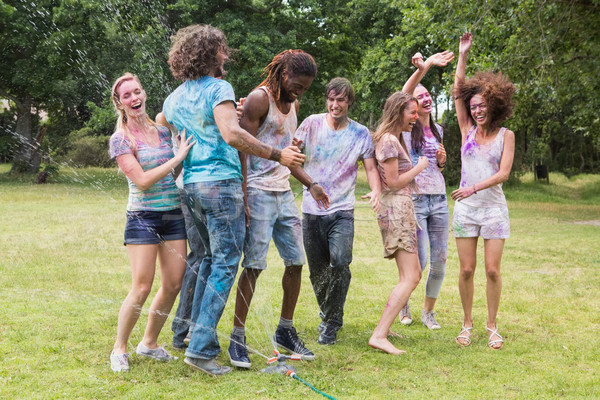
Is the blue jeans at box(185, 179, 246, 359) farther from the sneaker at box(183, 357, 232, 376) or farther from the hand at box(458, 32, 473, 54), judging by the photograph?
the hand at box(458, 32, 473, 54)

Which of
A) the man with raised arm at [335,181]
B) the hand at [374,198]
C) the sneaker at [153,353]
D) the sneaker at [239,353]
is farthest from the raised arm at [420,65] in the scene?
the sneaker at [153,353]

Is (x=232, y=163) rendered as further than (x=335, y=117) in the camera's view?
No

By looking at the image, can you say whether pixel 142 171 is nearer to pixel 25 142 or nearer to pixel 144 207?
pixel 144 207

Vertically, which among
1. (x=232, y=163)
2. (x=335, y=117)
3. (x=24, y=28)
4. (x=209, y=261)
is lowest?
(x=209, y=261)

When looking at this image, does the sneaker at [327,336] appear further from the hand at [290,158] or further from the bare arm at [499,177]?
the hand at [290,158]

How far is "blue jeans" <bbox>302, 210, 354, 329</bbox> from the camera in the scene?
16.4 feet

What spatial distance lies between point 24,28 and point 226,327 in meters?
22.3

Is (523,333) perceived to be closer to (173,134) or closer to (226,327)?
(226,327)

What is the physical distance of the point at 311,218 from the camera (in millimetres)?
5137

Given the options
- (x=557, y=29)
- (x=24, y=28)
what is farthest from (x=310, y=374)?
(x=24, y=28)

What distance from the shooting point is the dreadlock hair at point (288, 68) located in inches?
175

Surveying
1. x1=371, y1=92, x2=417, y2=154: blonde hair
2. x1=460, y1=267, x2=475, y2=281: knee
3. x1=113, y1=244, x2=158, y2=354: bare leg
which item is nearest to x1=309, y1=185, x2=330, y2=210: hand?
x1=371, y1=92, x2=417, y2=154: blonde hair

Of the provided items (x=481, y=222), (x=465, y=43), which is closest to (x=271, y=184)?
(x=481, y=222)

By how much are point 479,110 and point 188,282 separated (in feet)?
9.05
